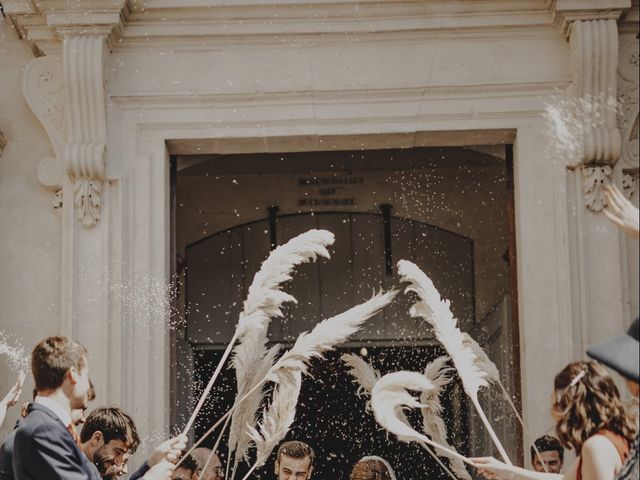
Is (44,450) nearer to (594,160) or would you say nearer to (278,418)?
(278,418)

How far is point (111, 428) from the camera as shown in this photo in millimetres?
6738

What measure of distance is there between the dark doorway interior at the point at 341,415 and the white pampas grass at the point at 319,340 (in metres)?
5.18

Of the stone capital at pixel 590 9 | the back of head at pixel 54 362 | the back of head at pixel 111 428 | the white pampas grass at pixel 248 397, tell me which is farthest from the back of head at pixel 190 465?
the stone capital at pixel 590 9

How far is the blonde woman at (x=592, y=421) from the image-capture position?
4.94 meters

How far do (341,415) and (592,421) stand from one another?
756 cm

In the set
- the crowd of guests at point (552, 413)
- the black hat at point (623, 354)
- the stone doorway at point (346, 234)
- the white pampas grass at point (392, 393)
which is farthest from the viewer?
the stone doorway at point (346, 234)

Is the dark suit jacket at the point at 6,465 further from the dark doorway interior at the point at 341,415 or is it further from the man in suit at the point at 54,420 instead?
the dark doorway interior at the point at 341,415

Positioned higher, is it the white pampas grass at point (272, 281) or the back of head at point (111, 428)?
the white pampas grass at point (272, 281)

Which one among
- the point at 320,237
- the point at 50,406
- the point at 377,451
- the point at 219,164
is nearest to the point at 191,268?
the point at 219,164


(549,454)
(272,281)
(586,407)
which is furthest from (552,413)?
(549,454)

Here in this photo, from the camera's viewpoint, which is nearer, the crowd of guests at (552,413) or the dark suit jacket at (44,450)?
the crowd of guests at (552,413)

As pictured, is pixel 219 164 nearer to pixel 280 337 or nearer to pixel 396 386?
pixel 280 337

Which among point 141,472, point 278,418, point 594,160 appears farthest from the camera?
point 594,160

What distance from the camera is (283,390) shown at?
6809 mm
